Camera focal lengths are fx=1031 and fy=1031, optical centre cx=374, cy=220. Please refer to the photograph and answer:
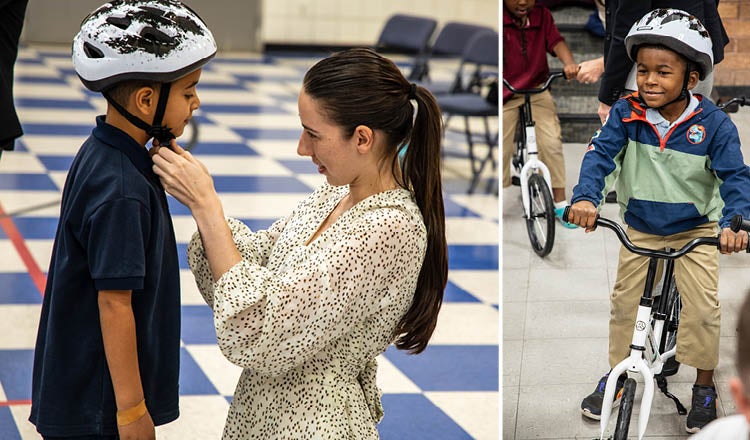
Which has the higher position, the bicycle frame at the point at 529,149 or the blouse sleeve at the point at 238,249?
the bicycle frame at the point at 529,149

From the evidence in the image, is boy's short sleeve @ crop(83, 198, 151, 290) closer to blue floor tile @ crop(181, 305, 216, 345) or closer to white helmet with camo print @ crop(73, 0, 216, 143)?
white helmet with camo print @ crop(73, 0, 216, 143)

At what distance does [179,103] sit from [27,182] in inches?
190

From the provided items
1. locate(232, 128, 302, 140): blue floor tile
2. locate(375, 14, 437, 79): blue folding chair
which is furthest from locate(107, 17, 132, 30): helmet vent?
locate(375, 14, 437, 79): blue folding chair

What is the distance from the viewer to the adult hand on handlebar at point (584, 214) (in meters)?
1.35

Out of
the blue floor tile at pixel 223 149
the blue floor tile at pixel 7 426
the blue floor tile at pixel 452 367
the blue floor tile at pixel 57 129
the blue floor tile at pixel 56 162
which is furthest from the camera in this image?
the blue floor tile at pixel 57 129

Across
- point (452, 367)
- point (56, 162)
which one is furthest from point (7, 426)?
point (56, 162)

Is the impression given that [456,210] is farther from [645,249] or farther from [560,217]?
[645,249]

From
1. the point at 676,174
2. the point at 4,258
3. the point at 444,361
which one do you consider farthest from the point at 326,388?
the point at 4,258

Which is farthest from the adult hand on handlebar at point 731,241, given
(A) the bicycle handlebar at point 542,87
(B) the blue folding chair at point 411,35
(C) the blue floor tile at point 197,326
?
(B) the blue folding chair at point 411,35

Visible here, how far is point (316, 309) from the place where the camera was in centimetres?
155

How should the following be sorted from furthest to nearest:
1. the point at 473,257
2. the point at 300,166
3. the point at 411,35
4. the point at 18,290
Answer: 1. the point at 411,35
2. the point at 300,166
3. the point at 473,257
4. the point at 18,290

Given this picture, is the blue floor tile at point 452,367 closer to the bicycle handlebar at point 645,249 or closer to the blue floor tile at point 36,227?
the blue floor tile at point 36,227

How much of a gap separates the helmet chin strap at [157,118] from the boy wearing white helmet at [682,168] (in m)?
0.74

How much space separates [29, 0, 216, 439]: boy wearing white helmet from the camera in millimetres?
1613
